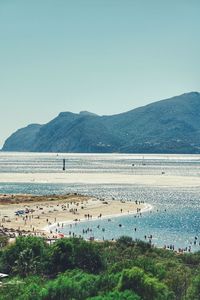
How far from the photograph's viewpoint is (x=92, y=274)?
50.3m

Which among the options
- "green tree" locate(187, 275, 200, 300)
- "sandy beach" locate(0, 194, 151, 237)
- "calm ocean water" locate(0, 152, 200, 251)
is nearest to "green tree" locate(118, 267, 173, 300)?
"green tree" locate(187, 275, 200, 300)

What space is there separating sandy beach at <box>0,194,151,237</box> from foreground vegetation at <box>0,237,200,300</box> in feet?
102

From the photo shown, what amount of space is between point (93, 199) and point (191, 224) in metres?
42.7

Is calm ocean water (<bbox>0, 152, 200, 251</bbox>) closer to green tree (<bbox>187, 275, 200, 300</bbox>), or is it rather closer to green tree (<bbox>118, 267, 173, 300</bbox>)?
green tree (<bbox>187, 275, 200, 300</bbox>)

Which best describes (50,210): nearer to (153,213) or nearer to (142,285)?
(153,213)

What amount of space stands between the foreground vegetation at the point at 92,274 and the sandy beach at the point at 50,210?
1224 inches

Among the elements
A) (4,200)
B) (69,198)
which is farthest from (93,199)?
(4,200)

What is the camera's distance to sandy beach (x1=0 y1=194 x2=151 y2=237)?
105062 millimetres

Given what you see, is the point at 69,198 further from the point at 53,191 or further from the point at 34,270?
the point at 34,270

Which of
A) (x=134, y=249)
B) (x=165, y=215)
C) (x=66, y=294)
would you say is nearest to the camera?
(x=66, y=294)

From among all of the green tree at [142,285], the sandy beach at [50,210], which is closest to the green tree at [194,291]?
the green tree at [142,285]

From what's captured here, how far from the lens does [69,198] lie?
477 feet

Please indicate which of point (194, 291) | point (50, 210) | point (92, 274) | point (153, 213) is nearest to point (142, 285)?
point (194, 291)

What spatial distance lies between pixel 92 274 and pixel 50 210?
7561 centimetres
